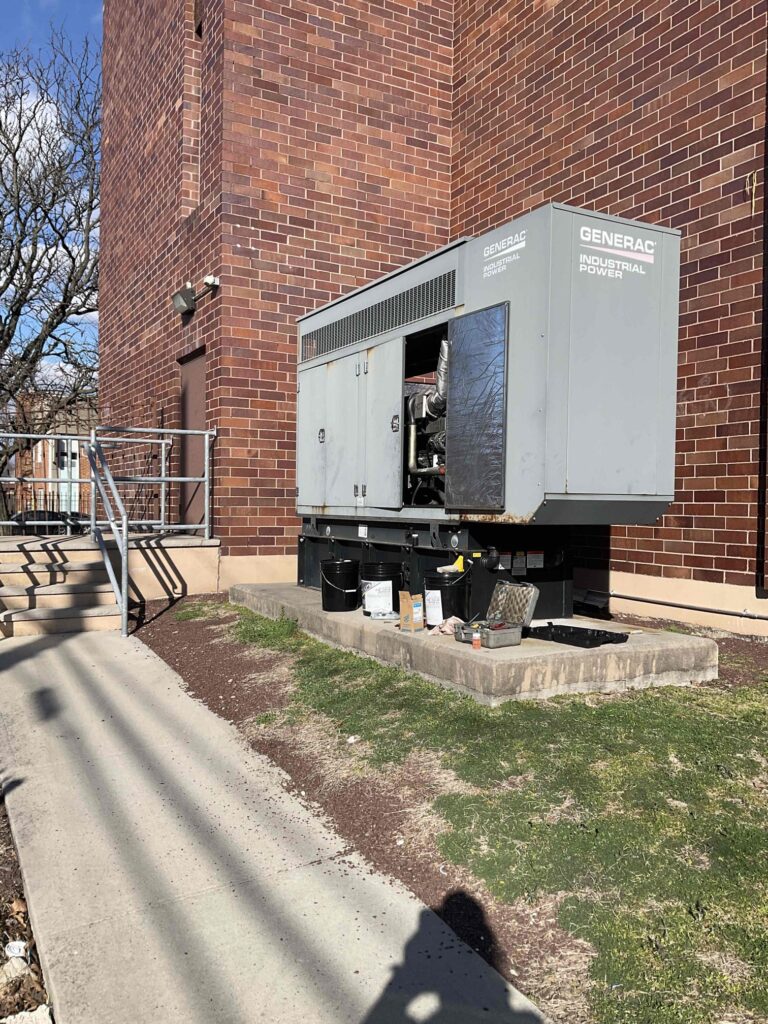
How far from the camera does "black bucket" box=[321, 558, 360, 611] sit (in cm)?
670

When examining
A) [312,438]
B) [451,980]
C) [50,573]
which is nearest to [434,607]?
[312,438]

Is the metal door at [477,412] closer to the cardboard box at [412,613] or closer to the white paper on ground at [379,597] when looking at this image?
the cardboard box at [412,613]

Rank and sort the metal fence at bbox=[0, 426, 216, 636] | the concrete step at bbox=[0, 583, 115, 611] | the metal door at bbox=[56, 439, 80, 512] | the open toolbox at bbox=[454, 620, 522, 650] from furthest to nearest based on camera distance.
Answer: the metal door at bbox=[56, 439, 80, 512] < the metal fence at bbox=[0, 426, 216, 636] < the concrete step at bbox=[0, 583, 115, 611] < the open toolbox at bbox=[454, 620, 522, 650]

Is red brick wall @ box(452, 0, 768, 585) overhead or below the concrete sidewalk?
overhead

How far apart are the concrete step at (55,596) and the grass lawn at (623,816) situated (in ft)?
12.5

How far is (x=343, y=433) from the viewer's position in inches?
292

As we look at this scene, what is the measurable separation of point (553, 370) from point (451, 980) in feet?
11.7

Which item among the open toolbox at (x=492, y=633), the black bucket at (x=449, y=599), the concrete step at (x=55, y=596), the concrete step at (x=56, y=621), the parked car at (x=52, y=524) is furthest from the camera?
the parked car at (x=52, y=524)

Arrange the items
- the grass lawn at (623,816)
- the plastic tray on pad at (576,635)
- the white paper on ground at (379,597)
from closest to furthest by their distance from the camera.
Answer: the grass lawn at (623,816) → the plastic tray on pad at (576,635) → the white paper on ground at (379,597)

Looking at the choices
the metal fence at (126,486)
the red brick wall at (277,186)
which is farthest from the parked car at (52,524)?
the red brick wall at (277,186)

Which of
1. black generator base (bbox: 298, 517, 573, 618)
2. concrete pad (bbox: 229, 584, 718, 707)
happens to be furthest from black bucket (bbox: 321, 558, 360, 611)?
concrete pad (bbox: 229, 584, 718, 707)

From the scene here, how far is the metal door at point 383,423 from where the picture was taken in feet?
21.4

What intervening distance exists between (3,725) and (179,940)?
9.69 ft

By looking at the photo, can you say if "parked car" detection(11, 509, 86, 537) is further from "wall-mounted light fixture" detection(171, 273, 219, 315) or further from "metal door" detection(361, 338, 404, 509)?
"metal door" detection(361, 338, 404, 509)
